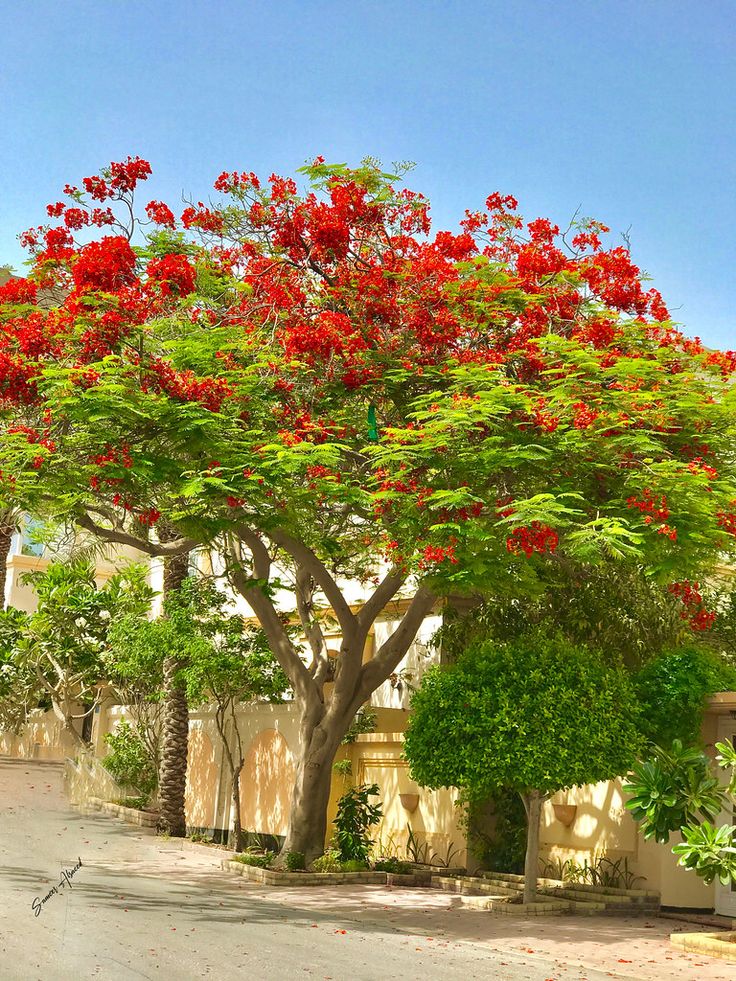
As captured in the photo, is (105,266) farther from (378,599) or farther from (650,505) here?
(650,505)

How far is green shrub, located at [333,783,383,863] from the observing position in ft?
61.3

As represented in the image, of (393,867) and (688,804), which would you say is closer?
(688,804)

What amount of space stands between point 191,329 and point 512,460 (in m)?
4.72

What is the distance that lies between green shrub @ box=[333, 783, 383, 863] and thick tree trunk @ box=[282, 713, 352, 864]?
662 mm

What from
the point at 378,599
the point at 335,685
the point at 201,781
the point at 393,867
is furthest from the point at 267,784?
the point at 378,599

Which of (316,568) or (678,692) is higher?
(316,568)

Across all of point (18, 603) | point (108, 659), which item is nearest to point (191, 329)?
point (108, 659)

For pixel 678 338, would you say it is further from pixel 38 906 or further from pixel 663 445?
pixel 38 906

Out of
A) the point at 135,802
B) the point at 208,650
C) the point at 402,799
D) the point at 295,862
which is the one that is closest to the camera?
the point at 295,862

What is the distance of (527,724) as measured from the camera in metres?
14.6

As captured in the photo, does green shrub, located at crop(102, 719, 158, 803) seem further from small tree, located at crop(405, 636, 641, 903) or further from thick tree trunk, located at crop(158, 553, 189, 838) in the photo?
small tree, located at crop(405, 636, 641, 903)

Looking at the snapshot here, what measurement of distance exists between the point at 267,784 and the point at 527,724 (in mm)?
9822

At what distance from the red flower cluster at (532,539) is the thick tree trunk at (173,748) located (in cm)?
1200

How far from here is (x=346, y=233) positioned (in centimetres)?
1563
